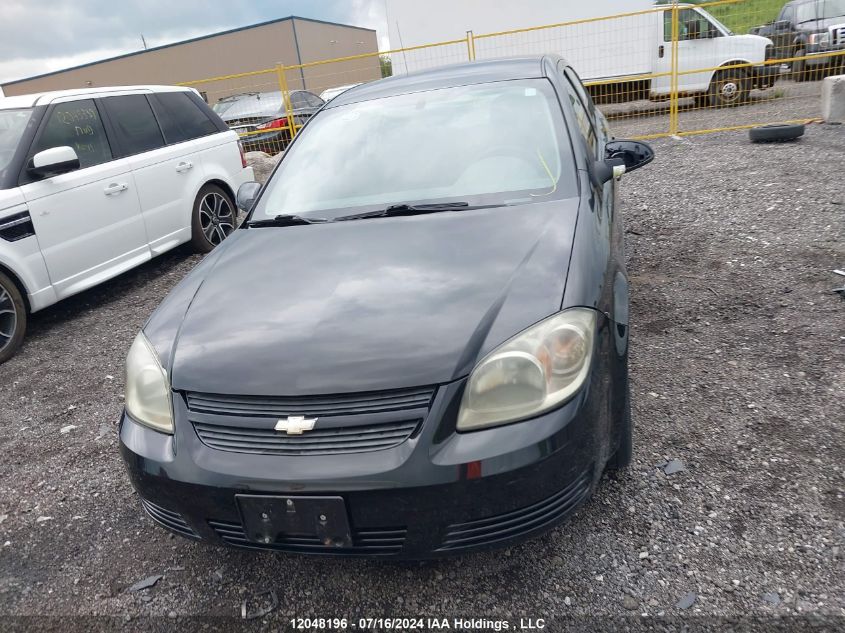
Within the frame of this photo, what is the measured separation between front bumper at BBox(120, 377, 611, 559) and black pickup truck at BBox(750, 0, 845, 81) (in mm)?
12518

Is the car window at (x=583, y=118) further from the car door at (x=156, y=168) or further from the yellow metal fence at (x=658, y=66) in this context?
the yellow metal fence at (x=658, y=66)

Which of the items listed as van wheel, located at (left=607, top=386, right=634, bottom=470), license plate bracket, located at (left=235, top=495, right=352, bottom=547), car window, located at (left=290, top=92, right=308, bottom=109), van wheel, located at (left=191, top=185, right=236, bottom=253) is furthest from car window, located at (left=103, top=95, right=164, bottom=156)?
car window, located at (left=290, top=92, right=308, bottom=109)

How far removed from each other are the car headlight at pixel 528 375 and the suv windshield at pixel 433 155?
2.82 ft

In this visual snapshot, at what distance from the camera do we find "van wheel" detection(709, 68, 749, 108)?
36.9 ft

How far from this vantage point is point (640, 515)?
87.1 inches

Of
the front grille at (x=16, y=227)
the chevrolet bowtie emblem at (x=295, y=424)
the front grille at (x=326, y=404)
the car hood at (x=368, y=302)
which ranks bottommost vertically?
the chevrolet bowtie emblem at (x=295, y=424)

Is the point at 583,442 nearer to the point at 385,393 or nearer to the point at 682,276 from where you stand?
the point at 385,393

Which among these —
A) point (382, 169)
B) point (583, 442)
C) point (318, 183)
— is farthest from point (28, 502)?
point (583, 442)

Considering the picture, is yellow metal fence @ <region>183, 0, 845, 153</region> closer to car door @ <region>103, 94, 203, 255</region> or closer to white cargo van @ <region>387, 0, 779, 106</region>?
white cargo van @ <region>387, 0, 779, 106</region>

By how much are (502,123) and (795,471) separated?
1900 millimetres

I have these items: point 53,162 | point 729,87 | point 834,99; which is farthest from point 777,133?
point 53,162

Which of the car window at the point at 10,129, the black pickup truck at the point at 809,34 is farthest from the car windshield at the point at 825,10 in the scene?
the car window at the point at 10,129

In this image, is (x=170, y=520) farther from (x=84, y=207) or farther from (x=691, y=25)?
(x=691, y=25)

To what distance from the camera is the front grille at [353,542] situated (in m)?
1.72
